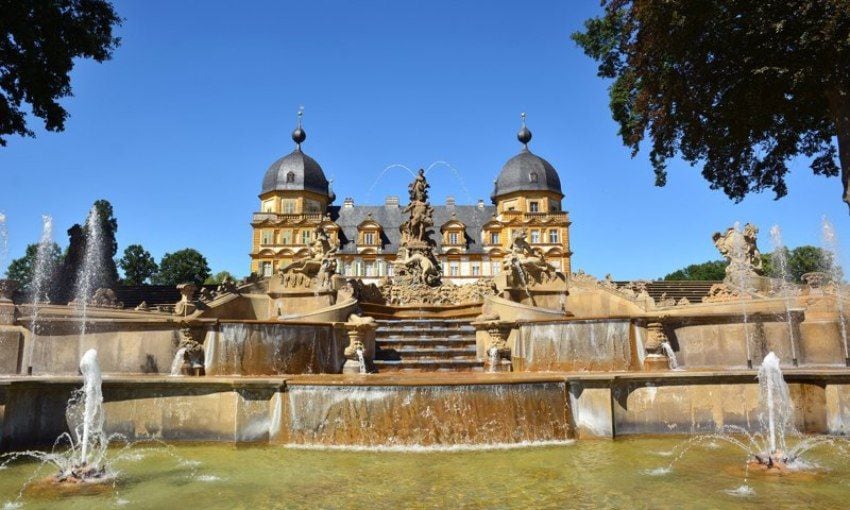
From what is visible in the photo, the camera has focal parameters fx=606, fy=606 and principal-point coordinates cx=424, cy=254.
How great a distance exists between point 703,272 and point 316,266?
78.7 metres

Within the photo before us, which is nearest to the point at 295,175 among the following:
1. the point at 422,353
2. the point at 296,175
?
the point at 296,175

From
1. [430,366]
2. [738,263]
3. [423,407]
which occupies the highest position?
[738,263]

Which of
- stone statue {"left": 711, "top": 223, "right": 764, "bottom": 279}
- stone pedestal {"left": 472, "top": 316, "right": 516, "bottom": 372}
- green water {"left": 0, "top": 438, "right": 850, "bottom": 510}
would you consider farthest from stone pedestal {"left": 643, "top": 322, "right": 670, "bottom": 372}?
stone statue {"left": 711, "top": 223, "right": 764, "bottom": 279}

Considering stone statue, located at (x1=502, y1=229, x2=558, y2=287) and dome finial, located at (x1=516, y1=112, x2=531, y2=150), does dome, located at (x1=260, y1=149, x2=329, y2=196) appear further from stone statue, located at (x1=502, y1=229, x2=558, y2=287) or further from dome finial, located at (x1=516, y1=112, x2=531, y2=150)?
stone statue, located at (x1=502, y1=229, x2=558, y2=287)

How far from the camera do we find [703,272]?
86.8 m

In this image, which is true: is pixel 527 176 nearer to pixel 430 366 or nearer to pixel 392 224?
→ pixel 392 224

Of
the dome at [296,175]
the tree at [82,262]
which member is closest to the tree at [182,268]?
the dome at [296,175]

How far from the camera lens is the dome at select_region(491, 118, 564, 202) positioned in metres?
83.2

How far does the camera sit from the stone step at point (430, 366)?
15125mm

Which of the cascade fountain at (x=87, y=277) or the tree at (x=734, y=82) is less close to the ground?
the tree at (x=734, y=82)

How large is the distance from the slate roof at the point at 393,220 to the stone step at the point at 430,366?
217 feet

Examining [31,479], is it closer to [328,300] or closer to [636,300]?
[328,300]

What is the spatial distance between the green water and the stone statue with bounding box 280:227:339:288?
12.3 m

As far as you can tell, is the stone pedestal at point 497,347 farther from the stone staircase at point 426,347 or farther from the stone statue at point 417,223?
the stone statue at point 417,223
